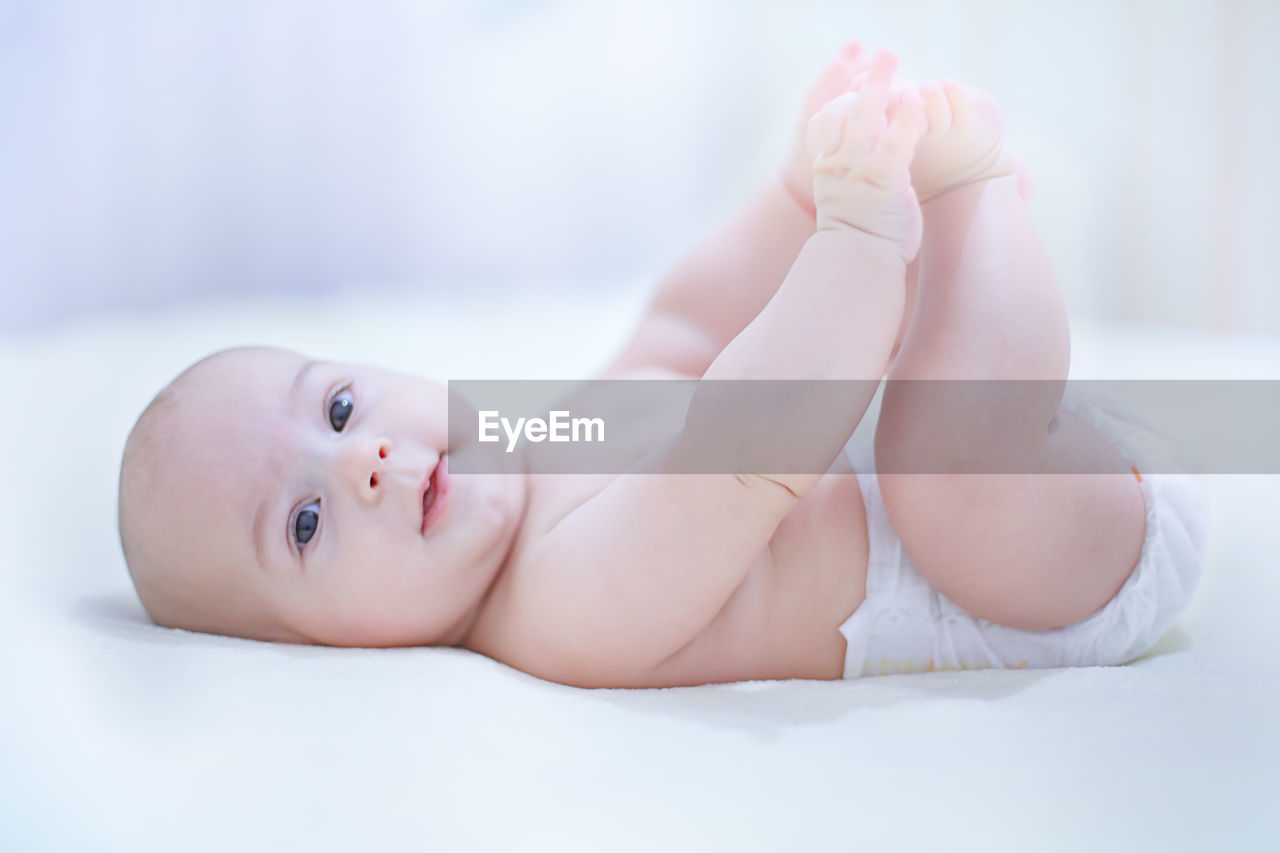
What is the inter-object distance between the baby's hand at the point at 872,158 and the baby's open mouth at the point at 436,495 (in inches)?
14.3

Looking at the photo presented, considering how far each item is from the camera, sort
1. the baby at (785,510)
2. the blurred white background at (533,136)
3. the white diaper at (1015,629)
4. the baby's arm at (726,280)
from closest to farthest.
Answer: the baby at (785,510), the white diaper at (1015,629), the baby's arm at (726,280), the blurred white background at (533,136)

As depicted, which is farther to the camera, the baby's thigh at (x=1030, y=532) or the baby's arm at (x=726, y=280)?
the baby's arm at (x=726, y=280)

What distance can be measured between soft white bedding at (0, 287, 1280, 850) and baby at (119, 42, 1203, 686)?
48mm

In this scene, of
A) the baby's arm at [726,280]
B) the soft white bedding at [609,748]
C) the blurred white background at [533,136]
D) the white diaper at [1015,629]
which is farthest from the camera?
the blurred white background at [533,136]

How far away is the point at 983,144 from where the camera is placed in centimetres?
65

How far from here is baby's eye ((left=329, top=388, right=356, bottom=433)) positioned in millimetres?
783

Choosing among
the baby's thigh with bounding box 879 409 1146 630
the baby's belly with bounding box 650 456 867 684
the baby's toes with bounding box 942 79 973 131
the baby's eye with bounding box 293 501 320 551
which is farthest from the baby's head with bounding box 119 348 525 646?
the baby's toes with bounding box 942 79 973 131

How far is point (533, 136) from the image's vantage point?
1.55m

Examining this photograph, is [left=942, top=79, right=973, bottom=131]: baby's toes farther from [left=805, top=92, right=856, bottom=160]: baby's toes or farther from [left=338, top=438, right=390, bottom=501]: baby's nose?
[left=338, top=438, right=390, bottom=501]: baby's nose

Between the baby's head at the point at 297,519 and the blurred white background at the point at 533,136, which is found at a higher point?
the blurred white background at the point at 533,136

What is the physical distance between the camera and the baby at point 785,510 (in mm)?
597

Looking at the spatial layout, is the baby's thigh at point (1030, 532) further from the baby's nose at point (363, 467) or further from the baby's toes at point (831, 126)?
the baby's nose at point (363, 467)

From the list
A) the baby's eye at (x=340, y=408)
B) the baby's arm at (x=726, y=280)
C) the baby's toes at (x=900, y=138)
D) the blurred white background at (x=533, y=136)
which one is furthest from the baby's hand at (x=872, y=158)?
the blurred white background at (x=533, y=136)

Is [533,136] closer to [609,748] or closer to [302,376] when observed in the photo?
[302,376]
